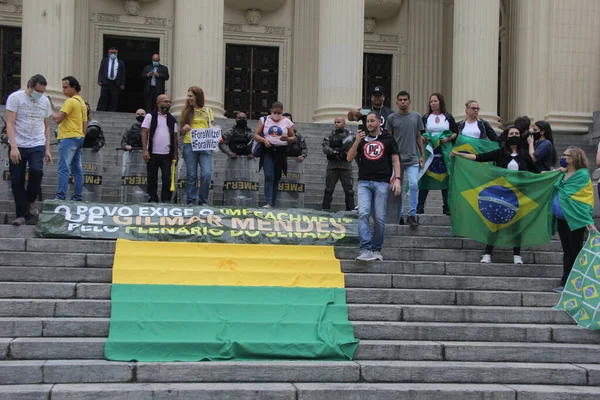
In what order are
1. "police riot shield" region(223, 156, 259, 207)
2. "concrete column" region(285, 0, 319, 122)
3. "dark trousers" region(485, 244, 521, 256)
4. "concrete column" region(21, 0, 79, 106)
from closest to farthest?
"dark trousers" region(485, 244, 521, 256), "police riot shield" region(223, 156, 259, 207), "concrete column" region(21, 0, 79, 106), "concrete column" region(285, 0, 319, 122)

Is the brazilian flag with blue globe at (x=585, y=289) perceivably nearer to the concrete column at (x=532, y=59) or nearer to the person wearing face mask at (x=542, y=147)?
the person wearing face mask at (x=542, y=147)

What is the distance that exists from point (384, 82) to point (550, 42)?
610cm

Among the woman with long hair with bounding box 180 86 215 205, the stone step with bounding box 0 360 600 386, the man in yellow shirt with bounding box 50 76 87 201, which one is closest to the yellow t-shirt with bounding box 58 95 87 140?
the man in yellow shirt with bounding box 50 76 87 201

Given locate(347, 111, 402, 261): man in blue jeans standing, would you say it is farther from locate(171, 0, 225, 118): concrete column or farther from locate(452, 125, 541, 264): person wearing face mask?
locate(171, 0, 225, 118): concrete column

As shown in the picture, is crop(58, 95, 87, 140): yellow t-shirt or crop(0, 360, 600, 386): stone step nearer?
crop(0, 360, 600, 386): stone step

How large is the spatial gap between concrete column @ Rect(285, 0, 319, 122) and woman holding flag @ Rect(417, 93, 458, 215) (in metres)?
11.2

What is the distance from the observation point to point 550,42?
70.2 ft

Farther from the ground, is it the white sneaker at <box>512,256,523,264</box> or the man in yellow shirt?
the man in yellow shirt

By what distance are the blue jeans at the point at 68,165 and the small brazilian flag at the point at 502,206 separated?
5.26m

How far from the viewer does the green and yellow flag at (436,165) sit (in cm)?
1249

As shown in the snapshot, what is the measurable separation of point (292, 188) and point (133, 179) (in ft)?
8.87

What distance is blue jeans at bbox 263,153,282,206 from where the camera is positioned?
41.2 ft

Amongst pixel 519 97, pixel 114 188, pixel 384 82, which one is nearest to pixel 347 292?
pixel 114 188

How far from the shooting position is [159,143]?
1198cm
